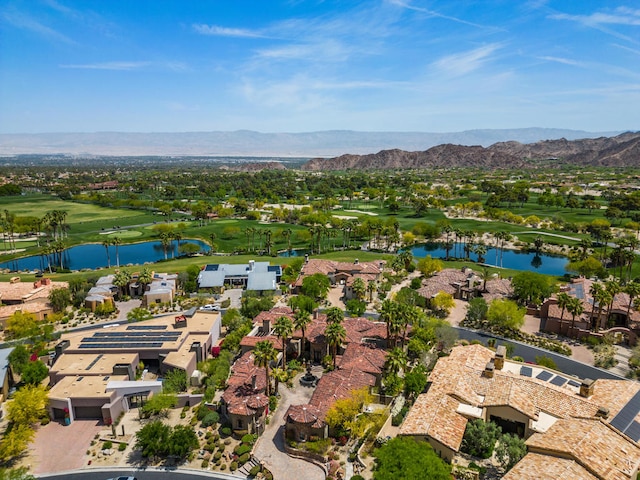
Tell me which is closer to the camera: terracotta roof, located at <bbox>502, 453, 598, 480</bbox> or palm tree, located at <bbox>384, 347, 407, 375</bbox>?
terracotta roof, located at <bbox>502, 453, 598, 480</bbox>

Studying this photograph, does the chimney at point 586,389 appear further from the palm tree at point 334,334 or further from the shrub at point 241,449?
the shrub at point 241,449

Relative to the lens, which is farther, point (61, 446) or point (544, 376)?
point (544, 376)

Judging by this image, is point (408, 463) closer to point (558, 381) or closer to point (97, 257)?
point (558, 381)

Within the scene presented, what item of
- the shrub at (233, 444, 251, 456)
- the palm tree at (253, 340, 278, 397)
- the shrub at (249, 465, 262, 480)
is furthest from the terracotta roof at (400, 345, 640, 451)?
the palm tree at (253, 340, 278, 397)

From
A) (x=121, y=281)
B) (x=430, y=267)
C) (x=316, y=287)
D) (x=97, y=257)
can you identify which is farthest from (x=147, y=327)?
(x=97, y=257)

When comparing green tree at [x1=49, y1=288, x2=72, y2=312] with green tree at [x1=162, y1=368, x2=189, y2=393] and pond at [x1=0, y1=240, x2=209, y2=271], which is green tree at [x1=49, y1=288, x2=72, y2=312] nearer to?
green tree at [x1=162, y1=368, x2=189, y2=393]

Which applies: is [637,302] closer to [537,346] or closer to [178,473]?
[537,346]
